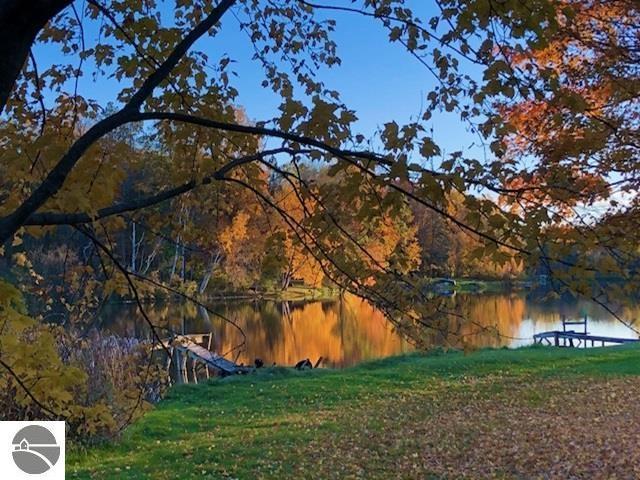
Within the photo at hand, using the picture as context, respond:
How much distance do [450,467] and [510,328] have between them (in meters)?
16.5

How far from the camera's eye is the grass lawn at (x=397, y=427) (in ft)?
18.5

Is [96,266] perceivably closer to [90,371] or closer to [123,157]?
[123,157]

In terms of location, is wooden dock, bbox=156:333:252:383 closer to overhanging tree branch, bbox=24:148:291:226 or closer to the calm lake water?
the calm lake water

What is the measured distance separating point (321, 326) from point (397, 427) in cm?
1612

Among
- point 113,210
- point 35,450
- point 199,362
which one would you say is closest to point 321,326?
point 199,362

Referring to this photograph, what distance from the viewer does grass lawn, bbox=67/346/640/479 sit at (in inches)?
222

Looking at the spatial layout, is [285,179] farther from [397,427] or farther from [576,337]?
[576,337]

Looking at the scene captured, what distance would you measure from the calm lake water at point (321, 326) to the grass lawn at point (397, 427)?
1.88 metres

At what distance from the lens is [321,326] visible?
76.4 feet

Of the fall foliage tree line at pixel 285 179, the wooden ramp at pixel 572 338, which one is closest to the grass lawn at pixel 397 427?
the fall foliage tree line at pixel 285 179

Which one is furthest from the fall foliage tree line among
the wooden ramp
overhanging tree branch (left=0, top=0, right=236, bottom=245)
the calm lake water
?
the wooden ramp

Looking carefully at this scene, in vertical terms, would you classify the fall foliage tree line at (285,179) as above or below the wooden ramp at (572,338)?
above

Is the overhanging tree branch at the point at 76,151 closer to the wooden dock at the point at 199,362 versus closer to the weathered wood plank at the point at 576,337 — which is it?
the wooden dock at the point at 199,362

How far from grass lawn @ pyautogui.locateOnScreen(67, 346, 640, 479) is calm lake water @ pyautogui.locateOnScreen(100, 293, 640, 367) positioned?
6.16ft
